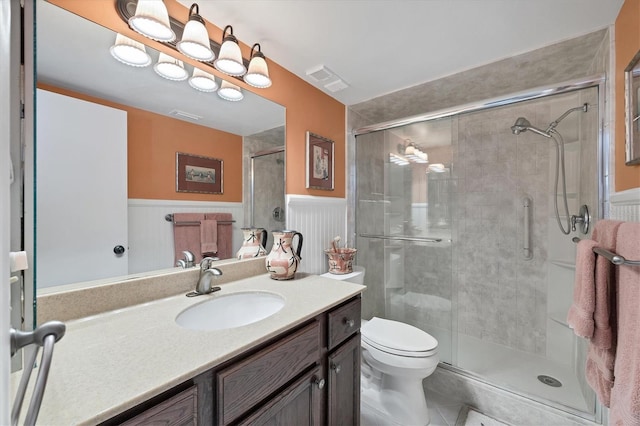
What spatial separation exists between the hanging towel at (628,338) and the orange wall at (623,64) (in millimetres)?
405

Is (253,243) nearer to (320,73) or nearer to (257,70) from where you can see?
(257,70)

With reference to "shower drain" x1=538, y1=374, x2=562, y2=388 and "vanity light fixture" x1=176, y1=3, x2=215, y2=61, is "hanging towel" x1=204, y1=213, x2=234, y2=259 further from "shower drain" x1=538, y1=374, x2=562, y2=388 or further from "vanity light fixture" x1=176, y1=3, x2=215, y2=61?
"shower drain" x1=538, y1=374, x2=562, y2=388

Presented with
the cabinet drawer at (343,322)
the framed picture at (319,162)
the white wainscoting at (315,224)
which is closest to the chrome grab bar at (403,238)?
the white wainscoting at (315,224)

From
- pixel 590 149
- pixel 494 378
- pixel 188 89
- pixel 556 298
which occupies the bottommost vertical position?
pixel 494 378

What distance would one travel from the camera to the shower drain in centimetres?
173

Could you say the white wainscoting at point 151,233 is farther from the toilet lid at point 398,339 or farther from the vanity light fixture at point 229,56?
the toilet lid at point 398,339

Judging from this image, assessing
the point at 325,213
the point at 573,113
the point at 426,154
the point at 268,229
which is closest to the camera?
the point at 268,229

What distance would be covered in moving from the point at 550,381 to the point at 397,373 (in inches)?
47.4

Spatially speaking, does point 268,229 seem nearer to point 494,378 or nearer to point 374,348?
point 374,348

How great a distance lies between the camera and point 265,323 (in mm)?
874

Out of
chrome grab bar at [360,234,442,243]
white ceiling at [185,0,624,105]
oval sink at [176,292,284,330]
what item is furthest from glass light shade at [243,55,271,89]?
chrome grab bar at [360,234,442,243]

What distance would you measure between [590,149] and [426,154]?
3.30 feet

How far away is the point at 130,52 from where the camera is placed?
1.06m

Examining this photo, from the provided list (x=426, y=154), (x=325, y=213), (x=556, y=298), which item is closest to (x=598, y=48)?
(x=426, y=154)
